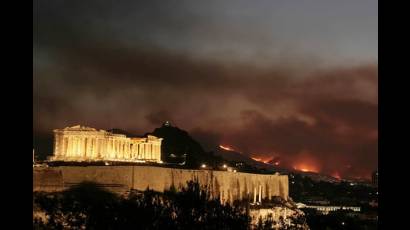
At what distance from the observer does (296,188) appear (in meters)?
76.5

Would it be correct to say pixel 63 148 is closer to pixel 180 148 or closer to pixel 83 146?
pixel 83 146

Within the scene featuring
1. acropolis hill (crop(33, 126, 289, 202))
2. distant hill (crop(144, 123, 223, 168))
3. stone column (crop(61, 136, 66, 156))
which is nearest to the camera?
acropolis hill (crop(33, 126, 289, 202))

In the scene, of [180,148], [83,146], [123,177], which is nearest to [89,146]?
[83,146]

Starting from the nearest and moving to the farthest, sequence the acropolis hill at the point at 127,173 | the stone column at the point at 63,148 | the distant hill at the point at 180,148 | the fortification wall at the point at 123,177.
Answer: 1. the fortification wall at the point at 123,177
2. the acropolis hill at the point at 127,173
3. the stone column at the point at 63,148
4. the distant hill at the point at 180,148

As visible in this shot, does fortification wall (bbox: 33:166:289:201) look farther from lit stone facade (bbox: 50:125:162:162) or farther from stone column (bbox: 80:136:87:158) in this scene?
stone column (bbox: 80:136:87:158)

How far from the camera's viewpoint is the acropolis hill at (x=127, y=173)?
24.2 m

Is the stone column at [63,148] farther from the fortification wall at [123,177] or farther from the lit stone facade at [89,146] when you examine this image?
the fortification wall at [123,177]

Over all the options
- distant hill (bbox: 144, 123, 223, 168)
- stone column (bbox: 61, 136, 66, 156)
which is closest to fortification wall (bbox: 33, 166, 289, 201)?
stone column (bbox: 61, 136, 66, 156)

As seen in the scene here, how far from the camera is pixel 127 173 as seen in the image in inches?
980

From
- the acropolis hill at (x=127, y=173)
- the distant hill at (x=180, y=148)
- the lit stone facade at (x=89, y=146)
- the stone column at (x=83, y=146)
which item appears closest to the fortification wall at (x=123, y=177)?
the acropolis hill at (x=127, y=173)

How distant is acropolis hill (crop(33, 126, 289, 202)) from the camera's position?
2422 cm
